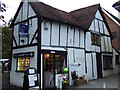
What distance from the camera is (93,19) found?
14461 millimetres

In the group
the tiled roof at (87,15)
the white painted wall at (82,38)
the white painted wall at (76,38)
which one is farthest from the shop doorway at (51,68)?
the tiled roof at (87,15)

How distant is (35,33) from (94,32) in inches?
292

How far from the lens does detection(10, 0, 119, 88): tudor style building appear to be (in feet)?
29.8

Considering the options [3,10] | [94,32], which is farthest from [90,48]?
[3,10]

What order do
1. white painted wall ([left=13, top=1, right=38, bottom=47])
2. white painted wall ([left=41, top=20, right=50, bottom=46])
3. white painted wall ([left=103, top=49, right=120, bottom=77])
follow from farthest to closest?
1. white painted wall ([left=103, top=49, right=120, bottom=77])
2. white painted wall ([left=13, top=1, right=38, bottom=47])
3. white painted wall ([left=41, top=20, right=50, bottom=46])

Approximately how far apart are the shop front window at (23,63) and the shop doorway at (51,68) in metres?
1.44

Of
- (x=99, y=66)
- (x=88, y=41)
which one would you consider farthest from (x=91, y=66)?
(x=88, y=41)

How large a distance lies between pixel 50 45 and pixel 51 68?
1654 mm

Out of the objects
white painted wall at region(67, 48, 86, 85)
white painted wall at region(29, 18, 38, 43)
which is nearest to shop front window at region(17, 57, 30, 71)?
white painted wall at region(29, 18, 38, 43)

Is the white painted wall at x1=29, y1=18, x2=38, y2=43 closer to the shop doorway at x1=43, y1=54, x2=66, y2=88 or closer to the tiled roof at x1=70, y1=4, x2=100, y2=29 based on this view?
the shop doorway at x1=43, y1=54, x2=66, y2=88

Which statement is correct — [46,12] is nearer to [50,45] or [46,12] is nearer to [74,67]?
[50,45]

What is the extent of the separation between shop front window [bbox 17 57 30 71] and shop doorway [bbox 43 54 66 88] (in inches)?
56.8

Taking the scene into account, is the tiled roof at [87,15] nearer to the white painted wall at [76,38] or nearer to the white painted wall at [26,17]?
the white painted wall at [76,38]

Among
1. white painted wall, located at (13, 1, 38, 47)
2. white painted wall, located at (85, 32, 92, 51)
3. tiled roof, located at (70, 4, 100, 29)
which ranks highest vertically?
tiled roof, located at (70, 4, 100, 29)
